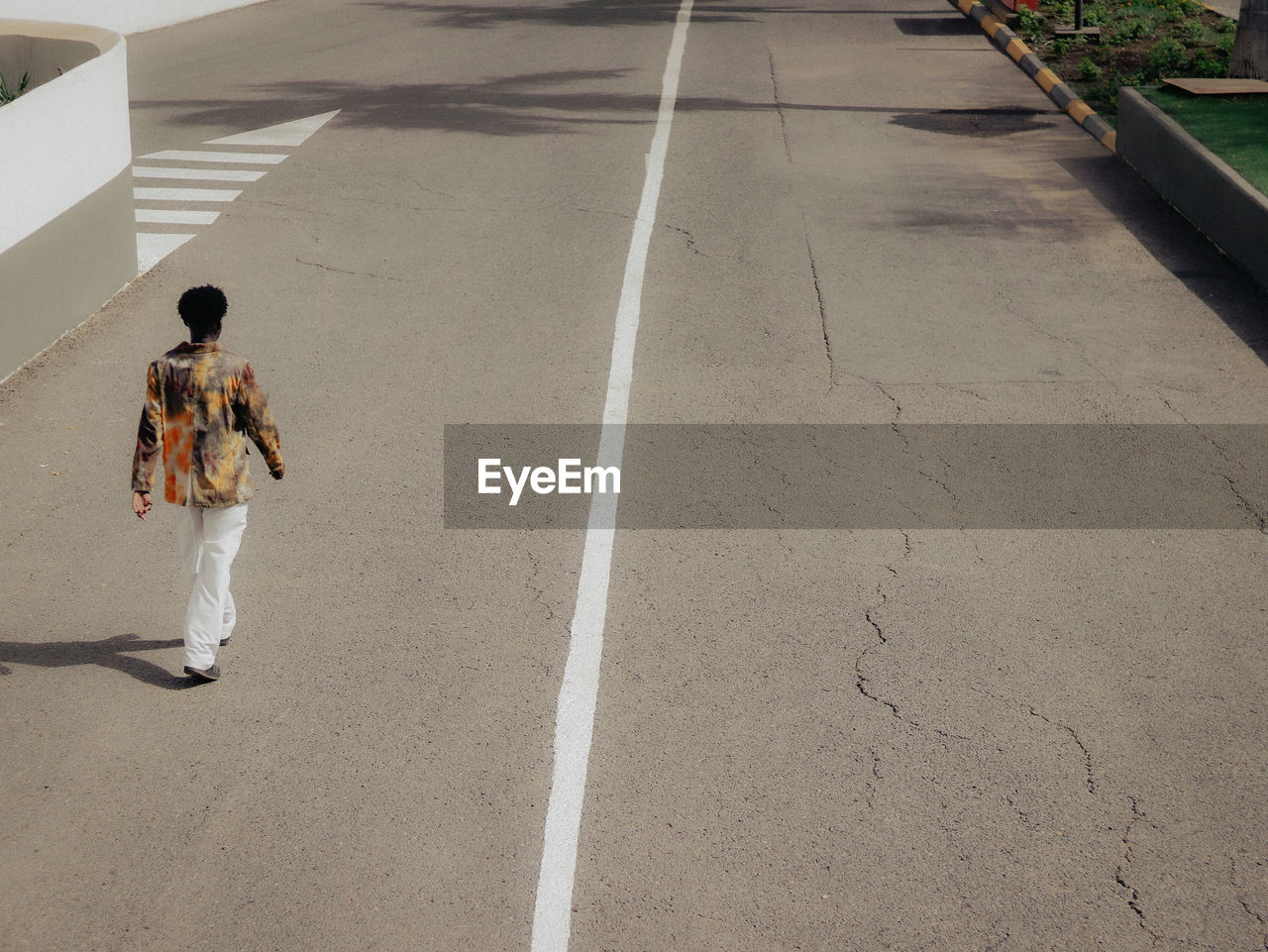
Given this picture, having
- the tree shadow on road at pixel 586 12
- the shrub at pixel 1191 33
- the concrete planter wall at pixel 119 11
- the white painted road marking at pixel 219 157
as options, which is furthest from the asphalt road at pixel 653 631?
the tree shadow on road at pixel 586 12

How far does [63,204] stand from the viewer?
10.7m

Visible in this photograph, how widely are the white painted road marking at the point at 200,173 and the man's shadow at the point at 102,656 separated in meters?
9.27

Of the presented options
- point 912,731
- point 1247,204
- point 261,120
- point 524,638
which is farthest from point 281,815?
point 261,120

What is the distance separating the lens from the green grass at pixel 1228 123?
1349cm

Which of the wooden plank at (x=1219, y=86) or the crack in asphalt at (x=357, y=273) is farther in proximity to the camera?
the wooden plank at (x=1219, y=86)

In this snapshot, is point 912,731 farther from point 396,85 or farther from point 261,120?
point 396,85

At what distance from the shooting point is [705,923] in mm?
4887

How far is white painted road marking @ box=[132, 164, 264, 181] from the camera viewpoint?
49.0 feet

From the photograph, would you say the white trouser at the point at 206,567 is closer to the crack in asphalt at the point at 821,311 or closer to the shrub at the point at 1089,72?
the crack in asphalt at the point at 821,311

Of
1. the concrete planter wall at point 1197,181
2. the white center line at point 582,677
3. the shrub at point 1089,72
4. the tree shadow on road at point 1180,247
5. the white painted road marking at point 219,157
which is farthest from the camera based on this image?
the shrub at point 1089,72

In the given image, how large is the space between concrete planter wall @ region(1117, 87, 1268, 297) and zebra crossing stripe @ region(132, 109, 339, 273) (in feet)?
31.1

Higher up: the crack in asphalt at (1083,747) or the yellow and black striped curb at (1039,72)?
the yellow and black striped curb at (1039,72)

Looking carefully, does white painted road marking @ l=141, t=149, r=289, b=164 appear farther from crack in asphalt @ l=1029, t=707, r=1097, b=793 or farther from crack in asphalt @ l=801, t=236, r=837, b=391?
crack in asphalt @ l=1029, t=707, r=1097, b=793
